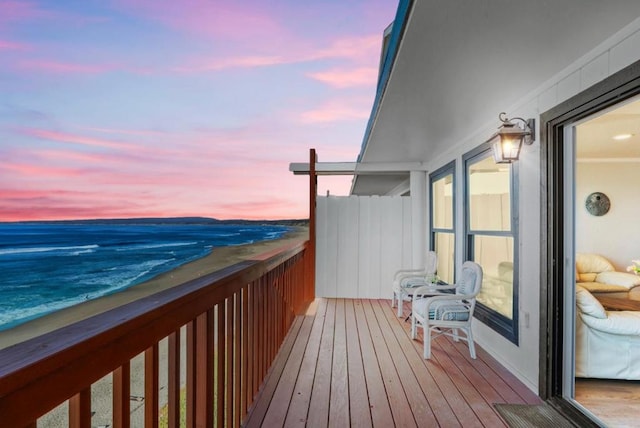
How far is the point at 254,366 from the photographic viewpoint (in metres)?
2.34

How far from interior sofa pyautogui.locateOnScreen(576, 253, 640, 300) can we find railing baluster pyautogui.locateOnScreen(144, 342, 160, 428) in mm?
5000

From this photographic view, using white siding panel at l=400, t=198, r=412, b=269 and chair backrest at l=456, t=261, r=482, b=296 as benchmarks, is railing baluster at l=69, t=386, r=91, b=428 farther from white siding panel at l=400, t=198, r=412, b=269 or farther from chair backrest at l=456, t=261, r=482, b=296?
white siding panel at l=400, t=198, r=412, b=269

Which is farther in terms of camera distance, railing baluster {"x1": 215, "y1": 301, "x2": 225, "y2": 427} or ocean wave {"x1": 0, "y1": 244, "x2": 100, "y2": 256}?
ocean wave {"x1": 0, "y1": 244, "x2": 100, "y2": 256}

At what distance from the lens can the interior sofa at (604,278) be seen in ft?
14.8

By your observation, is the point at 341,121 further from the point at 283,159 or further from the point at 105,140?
the point at 105,140

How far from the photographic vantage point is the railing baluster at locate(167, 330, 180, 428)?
1.23 meters

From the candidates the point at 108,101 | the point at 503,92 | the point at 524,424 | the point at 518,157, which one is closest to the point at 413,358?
the point at 524,424

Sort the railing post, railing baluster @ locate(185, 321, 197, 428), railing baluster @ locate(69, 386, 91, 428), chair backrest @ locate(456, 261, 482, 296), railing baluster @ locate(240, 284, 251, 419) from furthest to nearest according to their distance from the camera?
1. the railing post
2. chair backrest @ locate(456, 261, 482, 296)
3. railing baluster @ locate(240, 284, 251, 419)
4. railing baluster @ locate(185, 321, 197, 428)
5. railing baluster @ locate(69, 386, 91, 428)

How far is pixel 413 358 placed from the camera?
3.21 metres

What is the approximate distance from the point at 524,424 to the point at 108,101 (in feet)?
40.9

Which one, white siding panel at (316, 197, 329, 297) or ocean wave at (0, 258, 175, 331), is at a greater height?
white siding panel at (316, 197, 329, 297)

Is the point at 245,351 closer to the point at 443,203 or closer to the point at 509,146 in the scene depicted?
the point at 509,146

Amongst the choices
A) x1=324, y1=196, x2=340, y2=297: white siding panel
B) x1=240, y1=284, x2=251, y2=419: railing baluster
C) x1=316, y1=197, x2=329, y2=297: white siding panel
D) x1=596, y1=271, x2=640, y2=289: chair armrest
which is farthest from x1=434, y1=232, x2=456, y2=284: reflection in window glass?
x1=240, y1=284, x2=251, y2=419: railing baluster

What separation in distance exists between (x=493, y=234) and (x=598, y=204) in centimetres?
289
